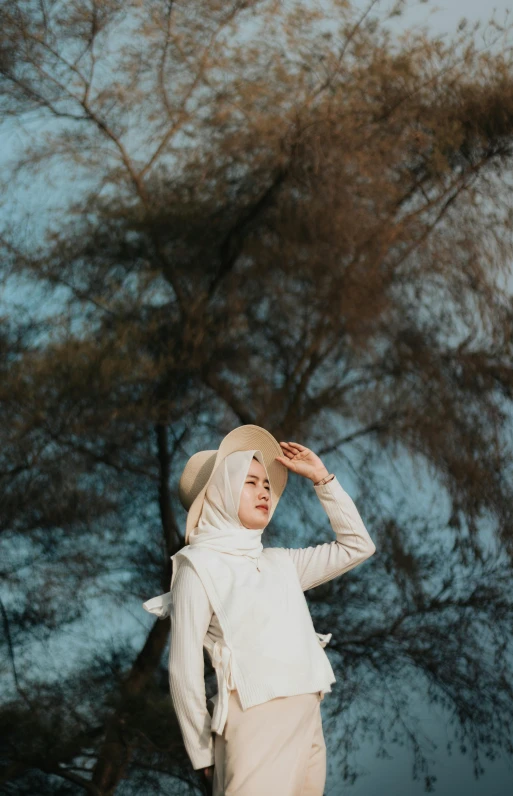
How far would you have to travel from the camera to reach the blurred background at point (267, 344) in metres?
2.89

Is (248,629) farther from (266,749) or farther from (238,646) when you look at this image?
(266,749)

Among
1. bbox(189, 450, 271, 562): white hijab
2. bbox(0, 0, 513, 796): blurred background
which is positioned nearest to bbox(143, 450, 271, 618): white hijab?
bbox(189, 450, 271, 562): white hijab

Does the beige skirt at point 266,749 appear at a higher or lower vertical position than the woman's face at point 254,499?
lower

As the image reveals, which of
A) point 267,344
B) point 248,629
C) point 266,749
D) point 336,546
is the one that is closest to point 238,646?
point 248,629

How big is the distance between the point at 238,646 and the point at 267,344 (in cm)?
179

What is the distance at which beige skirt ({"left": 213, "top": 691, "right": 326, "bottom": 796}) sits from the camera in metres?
1.34

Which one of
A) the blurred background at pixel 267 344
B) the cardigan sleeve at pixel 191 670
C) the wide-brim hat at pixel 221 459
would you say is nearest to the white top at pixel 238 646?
the cardigan sleeve at pixel 191 670

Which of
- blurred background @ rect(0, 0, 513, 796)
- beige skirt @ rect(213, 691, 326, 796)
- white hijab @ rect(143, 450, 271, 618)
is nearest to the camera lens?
beige skirt @ rect(213, 691, 326, 796)

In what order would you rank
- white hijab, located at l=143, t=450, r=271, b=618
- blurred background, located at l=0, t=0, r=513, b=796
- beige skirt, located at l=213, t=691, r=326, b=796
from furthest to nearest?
blurred background, located at l=0, t=0, r=513, b=796 < white hijab, located at l=143, t=450, r=271, b=618 < beige skirt, located at l=213, t=691, r=326, b=796

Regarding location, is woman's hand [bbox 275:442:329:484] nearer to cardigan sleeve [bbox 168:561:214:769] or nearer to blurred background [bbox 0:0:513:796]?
cardigan sleeve [bbox 168:561:214:769]

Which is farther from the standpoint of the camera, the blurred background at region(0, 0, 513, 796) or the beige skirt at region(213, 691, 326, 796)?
the blurred background at region(0, 0, 513, 796)

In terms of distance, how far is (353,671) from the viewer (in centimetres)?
294

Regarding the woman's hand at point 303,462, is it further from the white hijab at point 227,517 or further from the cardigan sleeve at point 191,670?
the cardigan sleeve at point 191,670

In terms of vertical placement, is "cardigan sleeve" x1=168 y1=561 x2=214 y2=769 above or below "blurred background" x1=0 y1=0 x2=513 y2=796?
below
